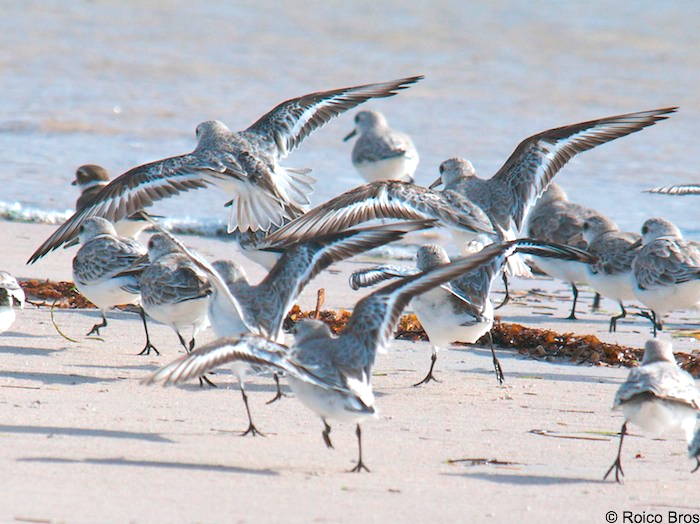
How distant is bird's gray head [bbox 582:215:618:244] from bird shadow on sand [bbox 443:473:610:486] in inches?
171

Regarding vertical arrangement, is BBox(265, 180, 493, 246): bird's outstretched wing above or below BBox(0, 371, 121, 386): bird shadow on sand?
above

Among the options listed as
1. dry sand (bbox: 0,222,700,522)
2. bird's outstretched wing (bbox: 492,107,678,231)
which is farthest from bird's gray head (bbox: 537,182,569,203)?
dry sand (bbox: 0,222,700,522)

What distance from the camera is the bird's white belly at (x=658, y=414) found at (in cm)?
445

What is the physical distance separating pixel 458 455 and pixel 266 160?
3640mm

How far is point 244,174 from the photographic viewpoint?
25.0 feet

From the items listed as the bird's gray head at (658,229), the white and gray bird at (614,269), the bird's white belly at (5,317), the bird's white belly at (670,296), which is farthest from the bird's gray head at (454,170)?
the bird's white belly at (5,317)

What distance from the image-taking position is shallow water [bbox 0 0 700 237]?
12586 millimetres

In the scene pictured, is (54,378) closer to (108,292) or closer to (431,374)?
(108,292)

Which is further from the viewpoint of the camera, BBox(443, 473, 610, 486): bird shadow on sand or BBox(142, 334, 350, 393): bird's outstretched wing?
BBox(443, 473, 610, 486): bird shadow on sand

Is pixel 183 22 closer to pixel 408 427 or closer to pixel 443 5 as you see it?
pixel 443 5

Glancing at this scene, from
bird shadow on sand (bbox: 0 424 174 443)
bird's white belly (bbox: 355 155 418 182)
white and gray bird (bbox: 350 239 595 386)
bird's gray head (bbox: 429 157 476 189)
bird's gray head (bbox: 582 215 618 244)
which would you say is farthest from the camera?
bird's white belly (bbox: 355 155 418 182)

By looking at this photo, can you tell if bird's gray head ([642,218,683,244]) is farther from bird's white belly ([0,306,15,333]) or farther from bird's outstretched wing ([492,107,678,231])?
bird's white belly ([0,306,15,333])

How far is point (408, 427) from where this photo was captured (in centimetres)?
523

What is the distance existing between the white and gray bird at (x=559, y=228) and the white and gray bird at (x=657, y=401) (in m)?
3.79
